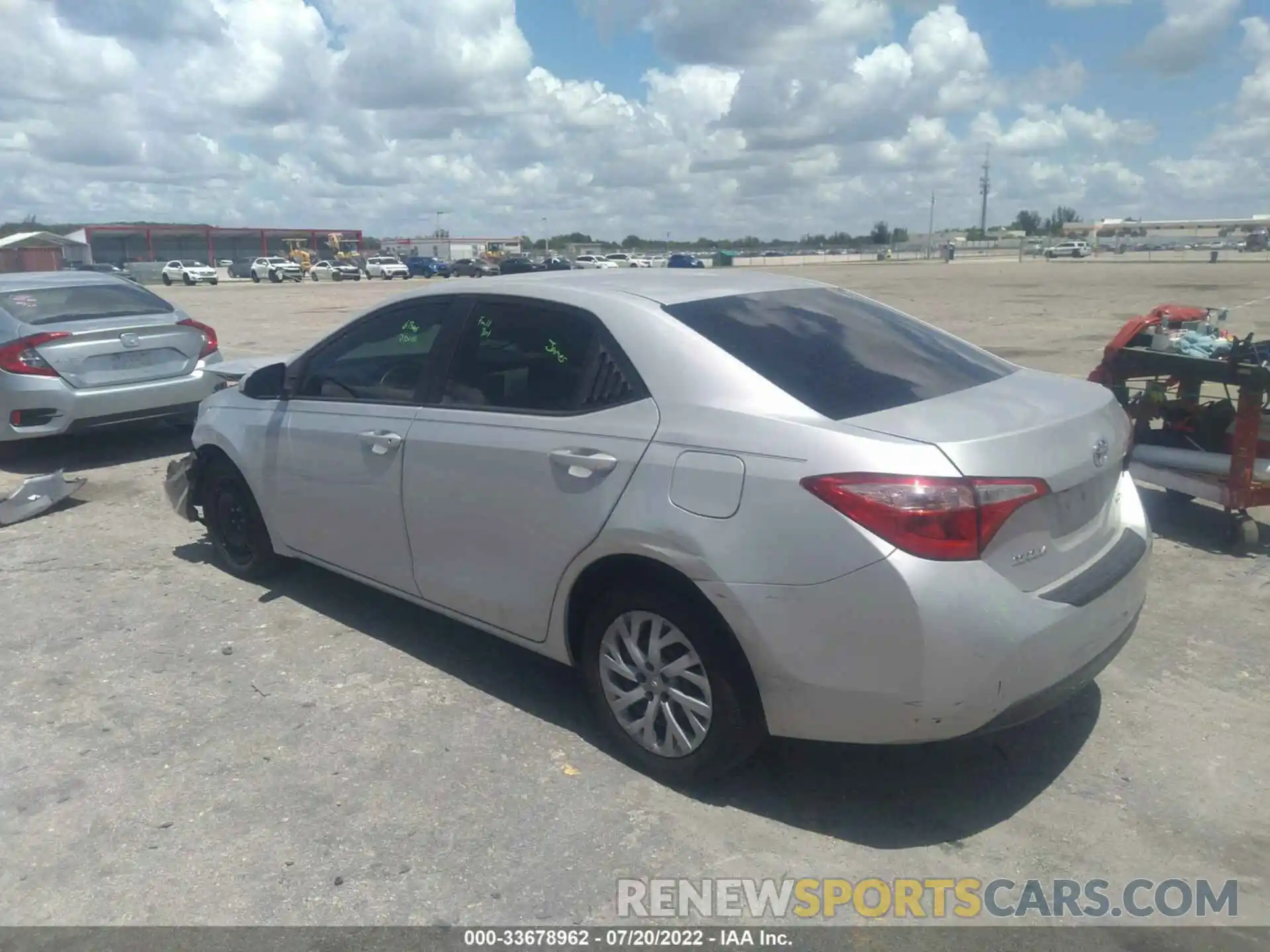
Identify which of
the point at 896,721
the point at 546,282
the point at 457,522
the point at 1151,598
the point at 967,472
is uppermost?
the point at 546,282

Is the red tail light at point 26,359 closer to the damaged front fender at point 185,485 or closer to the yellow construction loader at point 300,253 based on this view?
the damaged front fender at point 185,485

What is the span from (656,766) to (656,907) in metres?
0.63

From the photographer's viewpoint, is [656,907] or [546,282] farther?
[546,282]

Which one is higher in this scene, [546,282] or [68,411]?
[546,282]

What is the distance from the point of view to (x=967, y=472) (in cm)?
289

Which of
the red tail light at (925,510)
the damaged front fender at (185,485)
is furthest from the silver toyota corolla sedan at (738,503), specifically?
the damaged front fender at (185,485)

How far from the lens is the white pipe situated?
5.59 metres

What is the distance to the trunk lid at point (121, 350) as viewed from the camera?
310 inches

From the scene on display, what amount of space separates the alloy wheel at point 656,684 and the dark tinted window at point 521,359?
0.84 metres

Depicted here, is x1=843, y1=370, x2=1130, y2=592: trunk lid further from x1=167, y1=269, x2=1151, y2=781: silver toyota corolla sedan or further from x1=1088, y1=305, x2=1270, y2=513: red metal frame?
x1=1088, y1=305, x2=1270, y2=513: red metal frame

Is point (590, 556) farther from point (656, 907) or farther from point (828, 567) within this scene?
point (656, 907)

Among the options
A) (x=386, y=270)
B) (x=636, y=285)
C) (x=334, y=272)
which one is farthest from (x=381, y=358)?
(x=386, y=270)

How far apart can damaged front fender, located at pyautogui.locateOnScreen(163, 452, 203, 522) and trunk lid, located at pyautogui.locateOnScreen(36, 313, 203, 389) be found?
2571mm

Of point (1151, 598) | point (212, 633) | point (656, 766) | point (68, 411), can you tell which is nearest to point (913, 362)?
point (656, 766)
